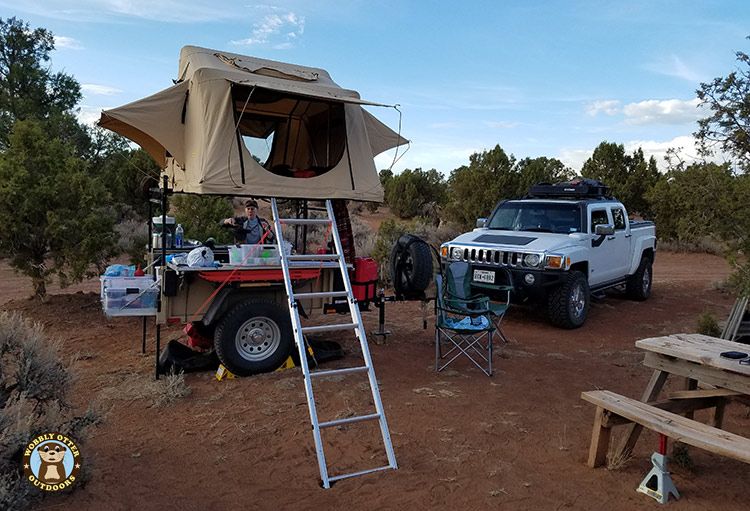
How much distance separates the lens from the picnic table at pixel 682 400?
351 centimetres

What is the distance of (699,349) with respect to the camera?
13.9ft

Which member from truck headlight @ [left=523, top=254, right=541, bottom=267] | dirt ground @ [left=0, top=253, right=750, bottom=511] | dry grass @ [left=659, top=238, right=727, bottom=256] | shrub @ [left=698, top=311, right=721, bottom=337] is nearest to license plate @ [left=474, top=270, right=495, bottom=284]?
truck headlight @ [left=523, top=254, right=541, bottom=267]

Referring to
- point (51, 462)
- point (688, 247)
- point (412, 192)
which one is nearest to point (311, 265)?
point (51, 462)

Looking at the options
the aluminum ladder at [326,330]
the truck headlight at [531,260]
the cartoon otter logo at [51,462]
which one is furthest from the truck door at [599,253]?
the cartoon otter logo at [51,462]

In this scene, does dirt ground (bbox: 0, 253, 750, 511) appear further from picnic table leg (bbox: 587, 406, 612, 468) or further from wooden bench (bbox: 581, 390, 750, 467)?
wooden bench (bbox: 581, 390, 750, 467)

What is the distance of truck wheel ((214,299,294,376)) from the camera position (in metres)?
5.83

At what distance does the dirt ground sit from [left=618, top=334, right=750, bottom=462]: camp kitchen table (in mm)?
440

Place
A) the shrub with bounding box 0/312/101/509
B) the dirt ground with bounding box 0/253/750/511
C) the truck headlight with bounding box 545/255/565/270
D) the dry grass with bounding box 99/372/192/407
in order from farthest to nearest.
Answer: the truck headlight with bounding box 545/255/565/270, the dry grass with bounding box 99/372/192/407, the dirt ground with bounding box 0/253/750/511, the shrub with bounding box 0/312/101/509

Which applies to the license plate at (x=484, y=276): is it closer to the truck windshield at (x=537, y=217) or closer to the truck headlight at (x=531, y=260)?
the truck headlight at (x=531, y=260)

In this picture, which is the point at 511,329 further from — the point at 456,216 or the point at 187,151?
the point at 456,216

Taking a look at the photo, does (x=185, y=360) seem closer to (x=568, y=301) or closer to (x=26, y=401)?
(x=26, y=401)

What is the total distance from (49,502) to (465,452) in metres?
2.73

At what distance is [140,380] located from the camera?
5855mm

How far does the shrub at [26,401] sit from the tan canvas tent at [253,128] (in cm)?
205
